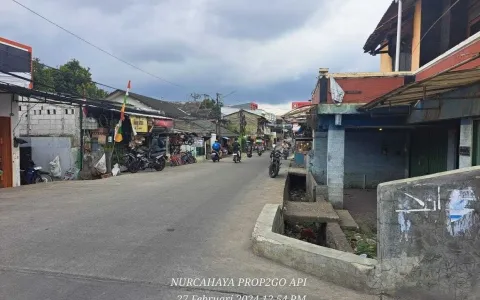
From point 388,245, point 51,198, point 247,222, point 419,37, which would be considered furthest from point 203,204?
point 419,37

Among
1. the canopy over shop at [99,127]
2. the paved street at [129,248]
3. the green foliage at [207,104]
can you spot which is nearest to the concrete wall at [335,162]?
the paved street at [129,248]

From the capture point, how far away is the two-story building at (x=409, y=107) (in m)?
6.92

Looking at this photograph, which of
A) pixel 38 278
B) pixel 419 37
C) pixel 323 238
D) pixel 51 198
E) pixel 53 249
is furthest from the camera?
pixel 419 37

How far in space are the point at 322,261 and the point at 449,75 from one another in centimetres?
318

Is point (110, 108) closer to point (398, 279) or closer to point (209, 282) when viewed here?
point (209, 282)

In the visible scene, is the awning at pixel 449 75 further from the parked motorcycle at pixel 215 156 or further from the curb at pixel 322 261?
the parked motorcycle at pixel 215 156

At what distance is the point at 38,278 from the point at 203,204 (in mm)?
5007

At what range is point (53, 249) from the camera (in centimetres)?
519

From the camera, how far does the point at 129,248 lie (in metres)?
5.33

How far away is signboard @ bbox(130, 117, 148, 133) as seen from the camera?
60.7ft

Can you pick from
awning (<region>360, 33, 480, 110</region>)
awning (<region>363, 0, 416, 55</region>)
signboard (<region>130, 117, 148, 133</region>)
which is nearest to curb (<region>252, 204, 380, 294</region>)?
awning (<region>360, 33, 480, 110</region>)

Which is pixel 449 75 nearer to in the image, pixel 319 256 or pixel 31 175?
pixel 319 256

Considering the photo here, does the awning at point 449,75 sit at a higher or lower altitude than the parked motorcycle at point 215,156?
higher

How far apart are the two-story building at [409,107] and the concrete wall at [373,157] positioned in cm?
4
